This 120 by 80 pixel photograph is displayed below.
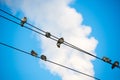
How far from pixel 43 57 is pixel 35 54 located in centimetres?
61

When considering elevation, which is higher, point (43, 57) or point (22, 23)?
point (22, 23)

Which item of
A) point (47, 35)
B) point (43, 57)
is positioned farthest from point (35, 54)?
point (47, 35)

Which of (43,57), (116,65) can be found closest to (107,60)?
(116,65)

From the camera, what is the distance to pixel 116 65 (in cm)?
1480

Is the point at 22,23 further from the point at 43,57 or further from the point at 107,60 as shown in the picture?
the point at 107,60

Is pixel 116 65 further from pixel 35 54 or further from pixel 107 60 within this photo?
pixel 35 54

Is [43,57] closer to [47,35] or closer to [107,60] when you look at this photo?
[47,35]

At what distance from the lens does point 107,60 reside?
14289mm

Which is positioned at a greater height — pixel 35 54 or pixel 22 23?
pixel 22 23

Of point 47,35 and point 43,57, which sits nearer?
point 47,35

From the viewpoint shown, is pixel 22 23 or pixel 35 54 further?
pixel 35 54

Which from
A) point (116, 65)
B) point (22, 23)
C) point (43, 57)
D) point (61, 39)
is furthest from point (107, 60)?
point (22, 23)

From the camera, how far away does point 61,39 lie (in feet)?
45.1

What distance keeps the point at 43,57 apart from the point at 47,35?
2167 millimetres
